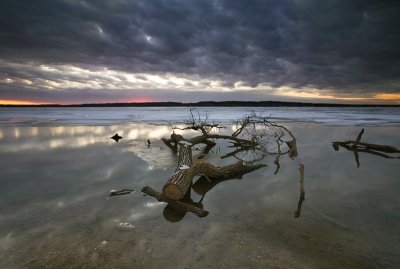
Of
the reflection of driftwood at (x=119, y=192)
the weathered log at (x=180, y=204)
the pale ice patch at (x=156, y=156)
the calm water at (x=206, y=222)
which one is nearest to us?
the calm water at (x=206, y=222)

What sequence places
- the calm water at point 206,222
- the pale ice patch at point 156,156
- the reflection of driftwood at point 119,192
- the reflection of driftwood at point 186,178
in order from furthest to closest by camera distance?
the pale ice patch at point 156,156
the reflection of driftwood at point 119,192
the reflection of driftwood at point 186,178
the calm water at point 206,222

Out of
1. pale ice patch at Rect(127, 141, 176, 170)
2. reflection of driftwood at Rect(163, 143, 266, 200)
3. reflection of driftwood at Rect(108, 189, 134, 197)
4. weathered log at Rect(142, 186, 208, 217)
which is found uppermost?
reflection of driftwood at Rect(163, 143, 266, 200)

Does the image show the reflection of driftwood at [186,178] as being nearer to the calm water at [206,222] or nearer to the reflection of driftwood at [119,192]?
the calm water at [206,222]

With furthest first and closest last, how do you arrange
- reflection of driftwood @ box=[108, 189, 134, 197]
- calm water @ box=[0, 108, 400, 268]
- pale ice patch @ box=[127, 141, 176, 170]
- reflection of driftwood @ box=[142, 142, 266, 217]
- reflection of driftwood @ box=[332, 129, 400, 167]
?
reflection of driftwood @ box=[332, 129, 400, 167]
pale ice patch @ box=[127, 141, 176, 170]
reflection of driftwood @ box=[108, 189, 134, 197]
reflection of driftwood @ box=[142, 142, 266, 217]
calm water @ box=[0, 108, 400, 268]

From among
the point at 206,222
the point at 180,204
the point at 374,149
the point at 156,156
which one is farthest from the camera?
the point at 374,149

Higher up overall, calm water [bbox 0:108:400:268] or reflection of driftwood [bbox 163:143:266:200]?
reflection of driftwood [bbox 163:143:266:200]

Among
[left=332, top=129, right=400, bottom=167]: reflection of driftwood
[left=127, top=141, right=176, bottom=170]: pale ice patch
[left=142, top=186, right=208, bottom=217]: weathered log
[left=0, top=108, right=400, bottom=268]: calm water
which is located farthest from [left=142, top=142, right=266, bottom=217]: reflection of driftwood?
[left=332, top=129, right=400, bottom=167]: reflection of driftwood

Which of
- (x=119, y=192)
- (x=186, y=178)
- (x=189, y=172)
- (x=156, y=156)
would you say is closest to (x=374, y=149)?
(x=156, y=156)

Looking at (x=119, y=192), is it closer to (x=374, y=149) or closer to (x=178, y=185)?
(x=178, y=185)

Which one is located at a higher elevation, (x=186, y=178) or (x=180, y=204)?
(x=186, y=178)

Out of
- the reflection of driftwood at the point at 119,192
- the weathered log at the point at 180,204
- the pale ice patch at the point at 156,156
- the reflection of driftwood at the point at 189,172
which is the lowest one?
the pale ice patch at the point at 156,156

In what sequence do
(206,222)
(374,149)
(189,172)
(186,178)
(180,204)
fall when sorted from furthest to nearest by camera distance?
(374,149) → (189,172) → (186,178) → (180,204) → (206,222)

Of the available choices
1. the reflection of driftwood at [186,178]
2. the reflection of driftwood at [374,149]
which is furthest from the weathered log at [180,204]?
the reflection of driftwood at [374,149]

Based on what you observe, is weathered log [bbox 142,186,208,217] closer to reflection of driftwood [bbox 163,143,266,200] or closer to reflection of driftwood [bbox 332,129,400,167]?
reflection of driftwood [bbox 163,143,266,200]
